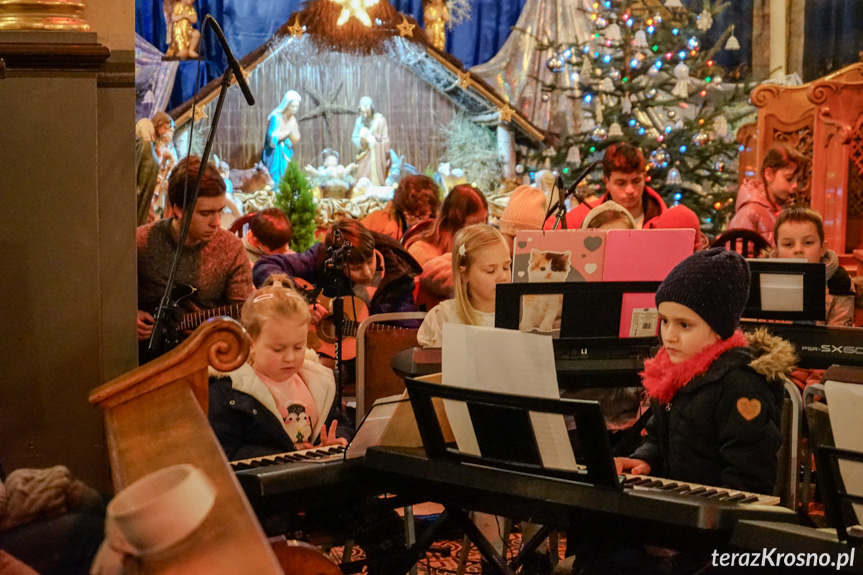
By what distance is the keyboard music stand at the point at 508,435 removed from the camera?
176 centimetres

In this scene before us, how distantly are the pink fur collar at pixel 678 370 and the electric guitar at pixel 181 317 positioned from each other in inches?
61.5

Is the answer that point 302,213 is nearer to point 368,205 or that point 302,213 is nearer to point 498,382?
point 368,205

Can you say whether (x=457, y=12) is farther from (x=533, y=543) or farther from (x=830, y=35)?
(x=533, y=543)

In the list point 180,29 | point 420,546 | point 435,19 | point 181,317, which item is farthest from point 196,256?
point 435,19

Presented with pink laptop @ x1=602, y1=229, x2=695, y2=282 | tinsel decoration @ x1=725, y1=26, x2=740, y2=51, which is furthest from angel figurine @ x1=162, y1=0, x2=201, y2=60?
pink laptop @ x1=602, y1=229, x2=695, y2=282

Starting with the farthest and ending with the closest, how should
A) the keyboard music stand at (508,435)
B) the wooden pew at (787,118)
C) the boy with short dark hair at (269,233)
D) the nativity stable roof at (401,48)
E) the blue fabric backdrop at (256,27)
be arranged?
the nativity stable roof at (401,48)
the blue fabric backdrop at (256,27)
the wooden pew at (787,118)
the boy with short dark hair at (269,233)
the keyboard music stand at (508,435)

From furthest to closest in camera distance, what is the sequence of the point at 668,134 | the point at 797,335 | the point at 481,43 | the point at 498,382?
1. the point at 481,43
2. the point at 668,134
3. the point at 797,335
4. the point at 498,382

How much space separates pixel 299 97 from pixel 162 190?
2800mm

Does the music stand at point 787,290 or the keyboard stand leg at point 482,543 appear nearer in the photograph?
the keyboard stand leg at point 482,543

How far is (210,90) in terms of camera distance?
11883 mm

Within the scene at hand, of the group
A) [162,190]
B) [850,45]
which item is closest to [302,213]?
[162,190]

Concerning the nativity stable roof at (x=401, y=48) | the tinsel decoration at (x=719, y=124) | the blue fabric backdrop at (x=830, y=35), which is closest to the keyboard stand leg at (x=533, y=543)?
the tinsel decoration at (x=719, y=124)

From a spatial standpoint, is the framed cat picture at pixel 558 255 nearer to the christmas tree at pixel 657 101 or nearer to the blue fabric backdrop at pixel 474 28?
the christmas tree at pixel 657 101

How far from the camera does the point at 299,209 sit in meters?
8.61
